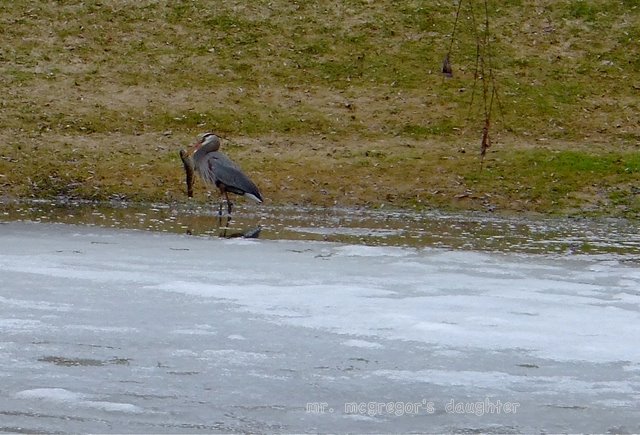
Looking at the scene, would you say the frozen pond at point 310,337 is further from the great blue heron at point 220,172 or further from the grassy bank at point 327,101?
the grassy bank at point 327,101

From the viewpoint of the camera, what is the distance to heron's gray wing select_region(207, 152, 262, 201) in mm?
13773

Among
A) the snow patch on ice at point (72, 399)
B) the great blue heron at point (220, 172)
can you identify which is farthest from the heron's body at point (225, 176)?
the snow patch on ice at point (72, 399)

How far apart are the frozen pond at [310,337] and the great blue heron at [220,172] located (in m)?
2.70

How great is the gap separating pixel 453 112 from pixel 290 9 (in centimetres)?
497

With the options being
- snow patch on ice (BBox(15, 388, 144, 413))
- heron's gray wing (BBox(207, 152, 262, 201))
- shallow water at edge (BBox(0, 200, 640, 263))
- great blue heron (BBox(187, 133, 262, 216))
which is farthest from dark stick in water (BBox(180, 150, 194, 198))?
snow patch on ice (BBox(15, 388, 144, 413))

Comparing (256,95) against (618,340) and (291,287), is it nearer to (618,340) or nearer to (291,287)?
(291,287)

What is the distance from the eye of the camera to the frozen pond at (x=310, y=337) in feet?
17.6

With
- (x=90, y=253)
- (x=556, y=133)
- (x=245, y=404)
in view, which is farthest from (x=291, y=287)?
(x=556, y=133)

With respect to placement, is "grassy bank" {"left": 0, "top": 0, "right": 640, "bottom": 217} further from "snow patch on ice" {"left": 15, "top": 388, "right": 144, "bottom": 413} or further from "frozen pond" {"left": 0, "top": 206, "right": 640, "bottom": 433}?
"snow patch on ice" {"left": 15, "top": 388, "right": 144, "bottom": 413}

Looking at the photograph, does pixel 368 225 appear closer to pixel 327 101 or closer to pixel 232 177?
pixel 232 177

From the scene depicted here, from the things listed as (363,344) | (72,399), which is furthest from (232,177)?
(72,399)

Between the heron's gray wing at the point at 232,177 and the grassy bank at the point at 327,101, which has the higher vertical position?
the grassy bank at the point at 327,101

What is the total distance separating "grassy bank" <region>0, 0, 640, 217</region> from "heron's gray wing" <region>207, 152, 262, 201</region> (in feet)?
3.50

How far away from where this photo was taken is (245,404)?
5441 millimetres
